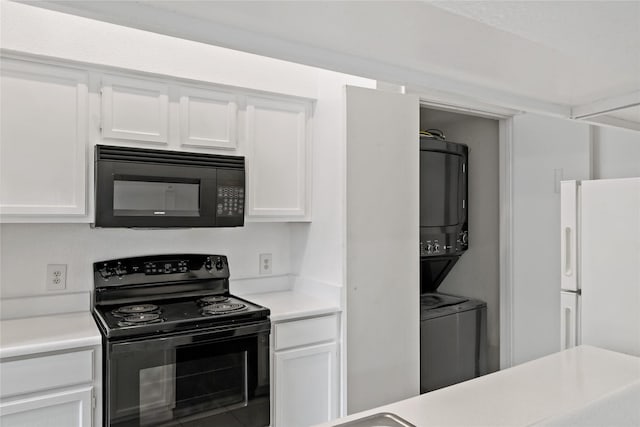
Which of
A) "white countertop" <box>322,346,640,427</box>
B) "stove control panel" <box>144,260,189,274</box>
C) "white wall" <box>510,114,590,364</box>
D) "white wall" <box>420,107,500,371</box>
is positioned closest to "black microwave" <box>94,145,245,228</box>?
"stove control panel" <box>144,260,189,274</box>

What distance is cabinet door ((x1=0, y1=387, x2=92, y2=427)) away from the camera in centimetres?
164

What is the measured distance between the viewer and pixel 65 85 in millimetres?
1970

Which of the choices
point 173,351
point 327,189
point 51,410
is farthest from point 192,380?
point 327,189

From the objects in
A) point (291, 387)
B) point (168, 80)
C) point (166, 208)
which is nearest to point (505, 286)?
point (291, 387)

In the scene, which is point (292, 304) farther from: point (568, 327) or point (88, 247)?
point (568, 327)

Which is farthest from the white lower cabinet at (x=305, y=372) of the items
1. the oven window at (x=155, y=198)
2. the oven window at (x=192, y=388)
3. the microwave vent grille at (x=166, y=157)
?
the microwave vent grille at (x=166, y=157)

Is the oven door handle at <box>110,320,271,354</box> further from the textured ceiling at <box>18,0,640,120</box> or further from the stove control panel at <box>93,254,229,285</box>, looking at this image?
the textured ceiling at <box>18,0,640,120</box>

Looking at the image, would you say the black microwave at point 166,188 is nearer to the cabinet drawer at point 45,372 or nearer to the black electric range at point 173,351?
the black electric range at point 173,351

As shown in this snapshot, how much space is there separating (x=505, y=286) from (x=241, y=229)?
6.05 ft

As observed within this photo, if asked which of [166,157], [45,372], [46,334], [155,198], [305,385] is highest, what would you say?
[166,157]

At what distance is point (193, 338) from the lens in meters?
1.93

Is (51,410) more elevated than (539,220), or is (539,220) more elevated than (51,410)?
(539,220)

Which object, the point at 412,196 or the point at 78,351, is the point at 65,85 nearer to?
the point at 78,351

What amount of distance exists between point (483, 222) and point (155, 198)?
227 centimetres
